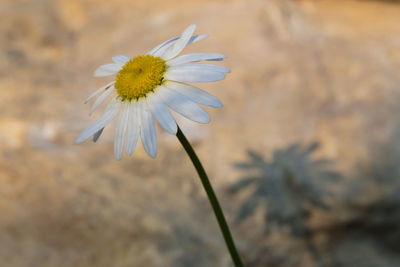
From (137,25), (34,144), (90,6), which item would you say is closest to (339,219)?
(34,144)

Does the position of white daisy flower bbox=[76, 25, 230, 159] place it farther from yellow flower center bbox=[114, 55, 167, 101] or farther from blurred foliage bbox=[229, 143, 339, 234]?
blurred foliage bbox=[229, 143, 339, 234]

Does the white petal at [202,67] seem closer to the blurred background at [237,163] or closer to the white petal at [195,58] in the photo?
the white petal at [195,58]

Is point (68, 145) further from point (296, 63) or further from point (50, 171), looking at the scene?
point (296, 63)

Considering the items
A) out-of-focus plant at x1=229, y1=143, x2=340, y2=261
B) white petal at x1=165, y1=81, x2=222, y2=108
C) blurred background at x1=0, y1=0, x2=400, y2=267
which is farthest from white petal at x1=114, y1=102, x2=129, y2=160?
out-of-focus plant at x1=229, y1=143, x2=340, y2=261

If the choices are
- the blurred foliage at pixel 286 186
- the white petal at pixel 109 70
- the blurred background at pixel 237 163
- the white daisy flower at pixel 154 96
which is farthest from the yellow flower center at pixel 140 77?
the blurred foliage at pixel 286 186

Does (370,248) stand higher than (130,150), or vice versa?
(130,150)

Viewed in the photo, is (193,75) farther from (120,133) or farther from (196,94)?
(120,133)

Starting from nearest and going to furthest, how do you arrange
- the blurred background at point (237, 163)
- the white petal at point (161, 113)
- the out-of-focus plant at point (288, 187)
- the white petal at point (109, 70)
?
the white petal at point (161, 113)
the white petal at point (109, 70)
the blurred background at point (237, 163)
the out-of-focus plant at point (288, 187)

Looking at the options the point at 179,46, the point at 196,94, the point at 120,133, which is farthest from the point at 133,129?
the point at 179,46
